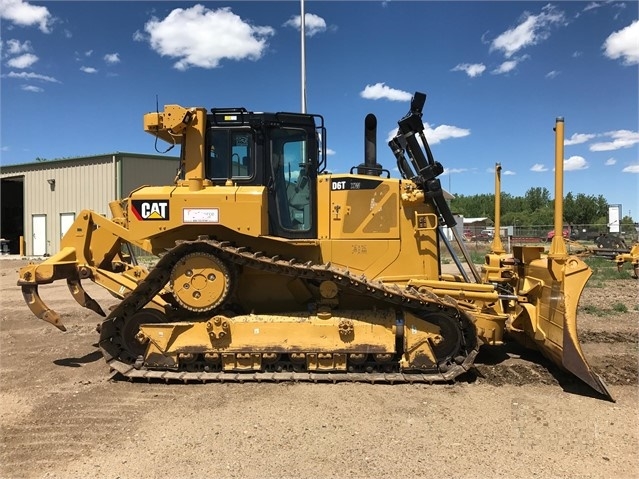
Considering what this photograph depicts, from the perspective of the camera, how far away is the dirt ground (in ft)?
13.5

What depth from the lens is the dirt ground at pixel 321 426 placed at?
13.5 ft

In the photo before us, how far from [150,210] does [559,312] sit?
5389mm

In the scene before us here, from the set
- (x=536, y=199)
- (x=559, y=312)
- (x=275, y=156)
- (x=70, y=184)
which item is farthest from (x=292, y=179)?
(x=536, y=199)

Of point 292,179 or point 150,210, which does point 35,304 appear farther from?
point 292,179

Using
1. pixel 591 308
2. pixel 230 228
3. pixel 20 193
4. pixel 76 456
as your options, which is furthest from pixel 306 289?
pixel 20 193

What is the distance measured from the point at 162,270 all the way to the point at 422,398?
3625mm

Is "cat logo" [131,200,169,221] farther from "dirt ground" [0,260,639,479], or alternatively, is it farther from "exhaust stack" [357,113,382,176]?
"exhaust stack" [357,113,382,176]

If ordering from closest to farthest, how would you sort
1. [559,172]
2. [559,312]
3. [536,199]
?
[559,172] < [559,312] < [536,199]

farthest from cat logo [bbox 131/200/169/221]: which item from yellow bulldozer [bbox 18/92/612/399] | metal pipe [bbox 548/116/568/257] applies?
metal pipe [bbox 548/116/568/257]

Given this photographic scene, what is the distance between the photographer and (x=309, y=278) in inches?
257

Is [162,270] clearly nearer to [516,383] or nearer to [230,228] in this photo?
[230,228]

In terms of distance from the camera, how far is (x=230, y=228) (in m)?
6.37

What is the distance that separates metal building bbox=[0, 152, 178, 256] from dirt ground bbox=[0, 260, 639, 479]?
2341cm

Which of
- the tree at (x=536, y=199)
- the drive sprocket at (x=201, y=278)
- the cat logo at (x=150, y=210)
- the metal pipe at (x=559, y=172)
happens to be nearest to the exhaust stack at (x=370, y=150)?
the metal pipe at (x=559, y=172)
